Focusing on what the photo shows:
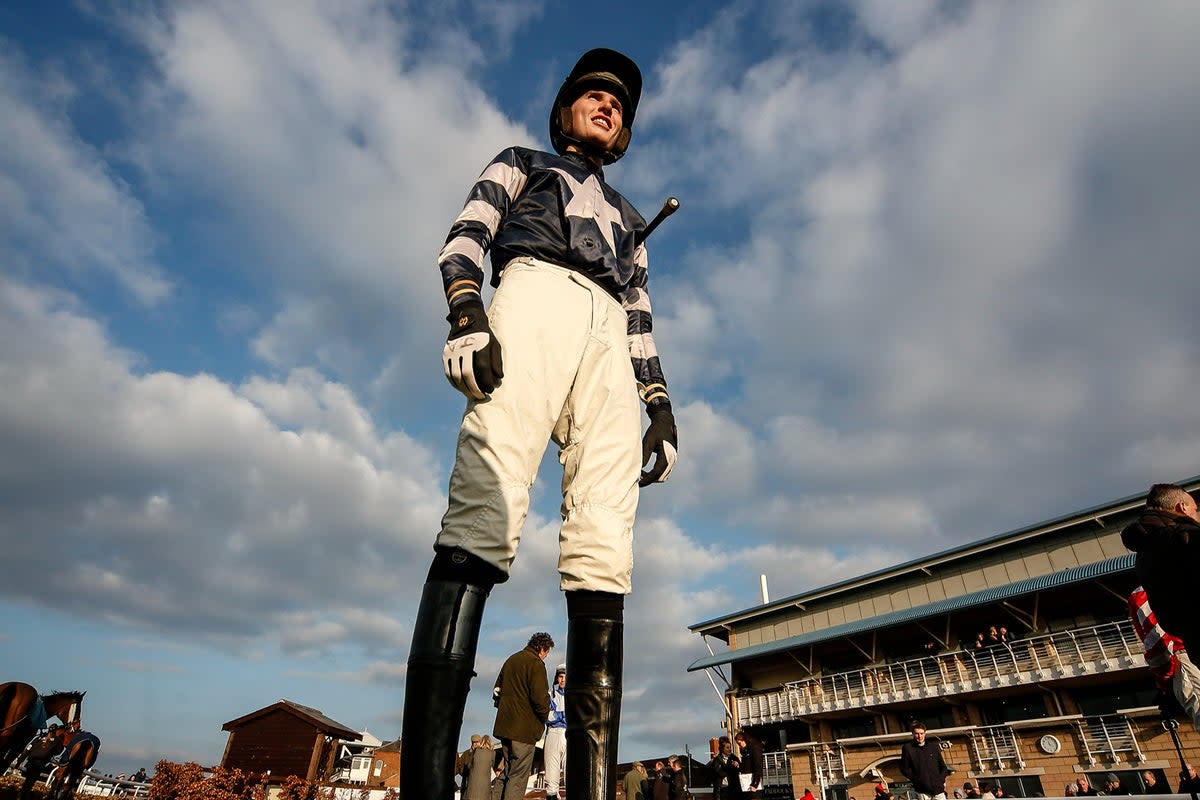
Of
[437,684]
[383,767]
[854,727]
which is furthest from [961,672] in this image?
[383,767]

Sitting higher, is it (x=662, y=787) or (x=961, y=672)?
(x=961, y=672)

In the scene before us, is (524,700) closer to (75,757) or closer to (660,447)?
(660,447)

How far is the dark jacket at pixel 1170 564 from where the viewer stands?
143 inches

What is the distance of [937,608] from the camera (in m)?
28.5

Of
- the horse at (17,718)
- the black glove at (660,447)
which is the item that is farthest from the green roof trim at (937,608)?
the horse at (17,718)

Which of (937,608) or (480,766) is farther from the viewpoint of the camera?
(937,608)

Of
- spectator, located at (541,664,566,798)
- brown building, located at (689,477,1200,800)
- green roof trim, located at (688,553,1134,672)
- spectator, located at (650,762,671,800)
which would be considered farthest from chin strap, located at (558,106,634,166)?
green roof trim, located at (688,553,1134,672)

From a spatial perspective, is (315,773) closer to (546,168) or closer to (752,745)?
(752,745)

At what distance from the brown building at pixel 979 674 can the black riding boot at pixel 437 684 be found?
2388cm

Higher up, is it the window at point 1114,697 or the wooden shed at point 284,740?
the window at point 1114,697

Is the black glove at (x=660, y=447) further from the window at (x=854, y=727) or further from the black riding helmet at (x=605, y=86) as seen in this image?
the window at (x=854, y=727)

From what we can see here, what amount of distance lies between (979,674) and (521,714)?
28287 millimetres

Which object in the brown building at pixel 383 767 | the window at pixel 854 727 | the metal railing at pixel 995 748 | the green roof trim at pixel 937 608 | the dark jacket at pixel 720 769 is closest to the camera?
the dark jacket at pixel 720 769

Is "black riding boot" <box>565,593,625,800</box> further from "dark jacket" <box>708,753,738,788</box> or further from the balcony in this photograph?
the balcony
